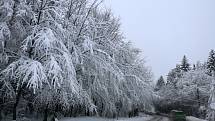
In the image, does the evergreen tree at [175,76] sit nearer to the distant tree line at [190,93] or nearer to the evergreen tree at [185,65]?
the evergreen tree at [185,65]

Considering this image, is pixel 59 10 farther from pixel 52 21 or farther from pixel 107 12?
pixel 107 12

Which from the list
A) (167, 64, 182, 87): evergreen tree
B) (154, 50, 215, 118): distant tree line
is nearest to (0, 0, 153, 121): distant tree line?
(154, 50, 215, 118): distant tree line

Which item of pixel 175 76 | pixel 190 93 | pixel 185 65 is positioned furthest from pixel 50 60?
pixel 175 76

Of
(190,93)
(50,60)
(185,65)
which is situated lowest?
(50,60)

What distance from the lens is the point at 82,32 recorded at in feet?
77.3

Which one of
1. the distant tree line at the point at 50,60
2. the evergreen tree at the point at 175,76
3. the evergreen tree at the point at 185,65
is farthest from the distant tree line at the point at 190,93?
the distant tree line at the point at 50,60

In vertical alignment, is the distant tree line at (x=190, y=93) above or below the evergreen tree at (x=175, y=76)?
below

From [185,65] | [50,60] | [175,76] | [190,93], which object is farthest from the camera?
[175,76]

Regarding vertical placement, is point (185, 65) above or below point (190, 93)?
above

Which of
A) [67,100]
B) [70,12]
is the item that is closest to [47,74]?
[67,100]

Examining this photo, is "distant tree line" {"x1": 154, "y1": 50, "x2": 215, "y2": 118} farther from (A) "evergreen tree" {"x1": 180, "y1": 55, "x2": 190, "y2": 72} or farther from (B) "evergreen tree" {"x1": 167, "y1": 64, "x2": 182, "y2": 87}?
(A) "evergreen tree" {"x1": 180, "y1": 55, "x2": 190, "y2": 72}

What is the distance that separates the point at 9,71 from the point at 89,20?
378 inches

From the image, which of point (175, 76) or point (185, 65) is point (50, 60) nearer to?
point (185, 65)

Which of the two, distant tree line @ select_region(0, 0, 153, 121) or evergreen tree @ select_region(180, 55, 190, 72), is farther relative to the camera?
evergreen tree @ select_region(180, 55, 190, 72)
